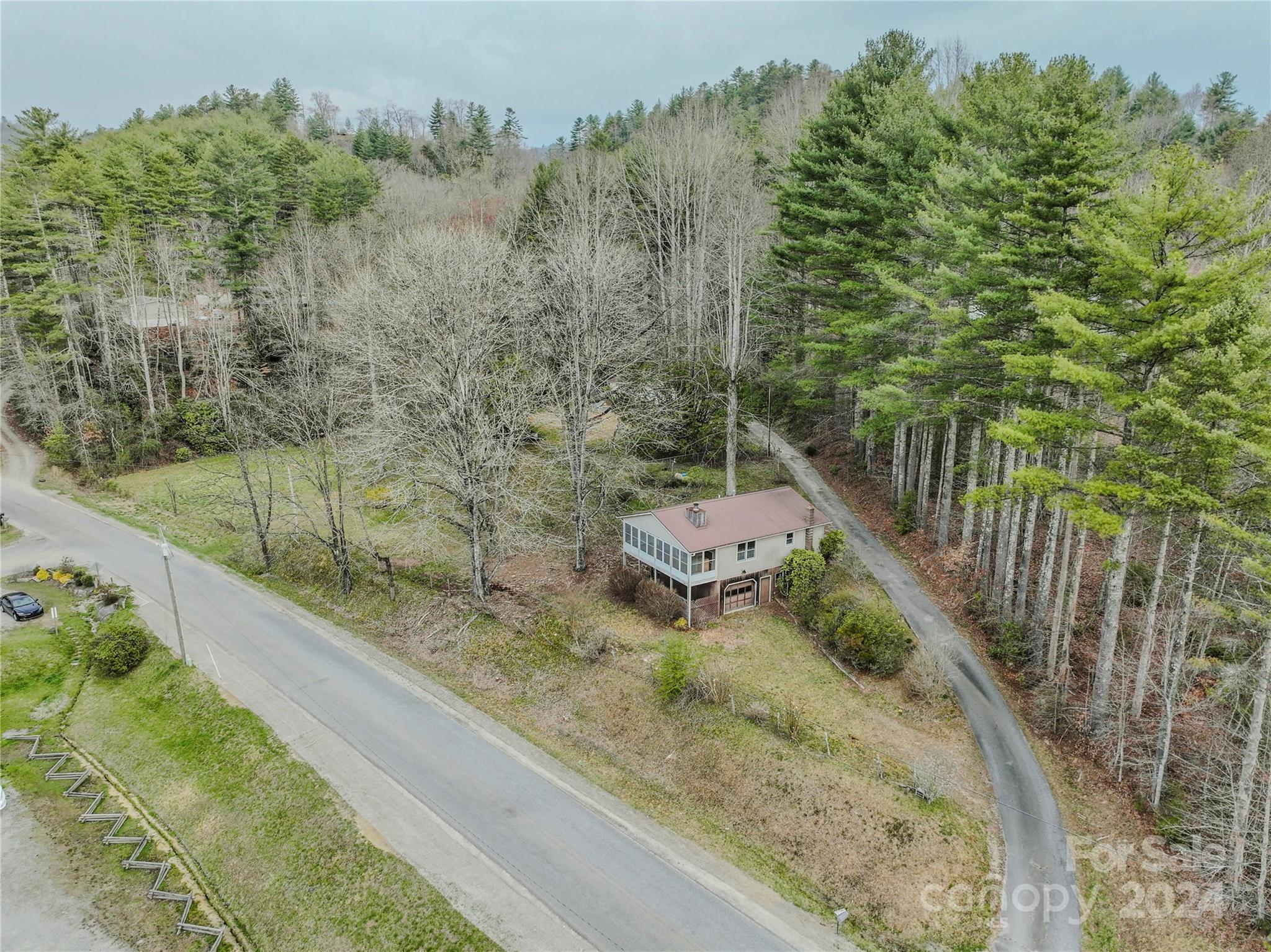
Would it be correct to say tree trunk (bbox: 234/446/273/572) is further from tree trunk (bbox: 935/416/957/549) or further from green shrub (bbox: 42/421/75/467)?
tree trunk (bbox: 935/416/957/549)

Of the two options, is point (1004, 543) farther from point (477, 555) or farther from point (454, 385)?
point (454, 385)

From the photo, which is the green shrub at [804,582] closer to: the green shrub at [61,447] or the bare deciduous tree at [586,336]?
the bare deciduous tree at [586,336]

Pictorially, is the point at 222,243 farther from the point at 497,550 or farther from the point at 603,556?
the point at 603,556

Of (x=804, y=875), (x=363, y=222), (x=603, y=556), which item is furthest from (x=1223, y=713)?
(x=363, y=222)

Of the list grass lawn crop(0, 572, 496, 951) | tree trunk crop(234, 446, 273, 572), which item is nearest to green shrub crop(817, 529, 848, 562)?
grass lawn crop(0, 572, 496, 951)

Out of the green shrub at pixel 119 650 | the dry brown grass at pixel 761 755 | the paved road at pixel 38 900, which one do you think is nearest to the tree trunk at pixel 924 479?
the dry brown grass at pixel 761 755

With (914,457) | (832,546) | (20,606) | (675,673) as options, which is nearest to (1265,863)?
(675,673)
